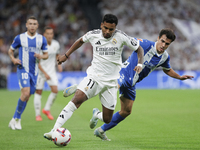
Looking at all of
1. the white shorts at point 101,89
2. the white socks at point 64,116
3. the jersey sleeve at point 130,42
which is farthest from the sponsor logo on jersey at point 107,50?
the white socks at point 64,116

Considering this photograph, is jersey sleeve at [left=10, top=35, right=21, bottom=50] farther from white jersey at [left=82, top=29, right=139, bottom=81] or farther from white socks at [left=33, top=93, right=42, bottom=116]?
white jersey at [left=82, top=29, right=139, bottom=81]

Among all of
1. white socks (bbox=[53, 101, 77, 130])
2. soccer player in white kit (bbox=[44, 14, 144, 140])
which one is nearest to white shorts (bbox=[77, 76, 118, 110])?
soccer player in white kit (bbox=[44, 14, 144, 140])

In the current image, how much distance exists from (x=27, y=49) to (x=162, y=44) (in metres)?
3.00

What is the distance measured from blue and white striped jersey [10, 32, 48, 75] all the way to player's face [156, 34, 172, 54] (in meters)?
2.78

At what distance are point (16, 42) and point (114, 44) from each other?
2838 mm

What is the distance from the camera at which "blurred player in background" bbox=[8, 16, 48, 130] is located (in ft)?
22.8

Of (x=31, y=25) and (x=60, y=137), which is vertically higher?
(x=31, y=25)

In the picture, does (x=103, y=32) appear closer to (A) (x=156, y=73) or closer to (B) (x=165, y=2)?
(A) (x=156, y=73)

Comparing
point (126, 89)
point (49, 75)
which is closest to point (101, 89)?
point (126, 89)

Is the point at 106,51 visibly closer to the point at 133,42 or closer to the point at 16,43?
the point at 133,42

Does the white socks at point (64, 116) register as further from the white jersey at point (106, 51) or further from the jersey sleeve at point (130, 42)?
the jersey sleeve at point (130, 42)

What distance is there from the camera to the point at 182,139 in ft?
19.5

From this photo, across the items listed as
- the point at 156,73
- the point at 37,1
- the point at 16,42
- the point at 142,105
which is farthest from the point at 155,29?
the point at 16,42

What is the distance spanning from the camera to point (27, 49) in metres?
7.12
